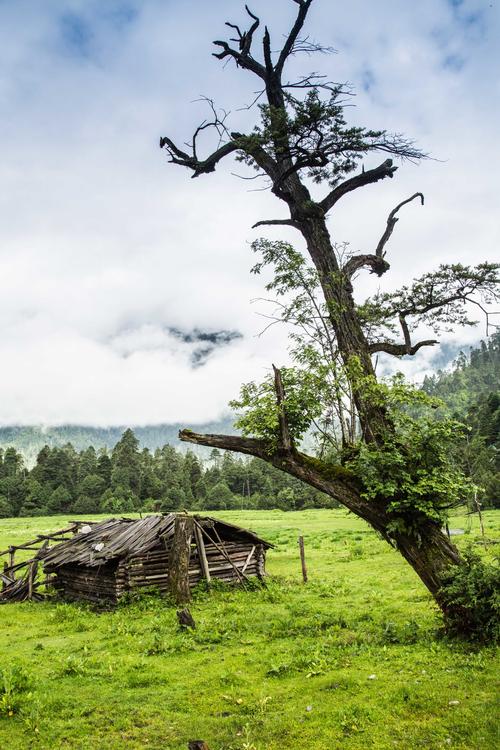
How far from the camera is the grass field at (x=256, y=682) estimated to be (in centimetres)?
780

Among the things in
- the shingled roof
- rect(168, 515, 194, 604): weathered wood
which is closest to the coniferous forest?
Answer: the shingled roof

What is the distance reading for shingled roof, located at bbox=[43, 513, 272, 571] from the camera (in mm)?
22750

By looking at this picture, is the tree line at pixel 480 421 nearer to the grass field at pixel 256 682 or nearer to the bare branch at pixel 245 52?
the grass field at pixel 256 682

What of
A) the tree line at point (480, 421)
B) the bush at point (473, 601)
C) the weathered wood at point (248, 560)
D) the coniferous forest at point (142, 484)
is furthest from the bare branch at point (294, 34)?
the coniferous forest at point (142, 484)

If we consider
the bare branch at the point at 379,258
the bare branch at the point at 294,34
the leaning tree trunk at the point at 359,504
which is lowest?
the leaning tree trunk at the point at 359,504

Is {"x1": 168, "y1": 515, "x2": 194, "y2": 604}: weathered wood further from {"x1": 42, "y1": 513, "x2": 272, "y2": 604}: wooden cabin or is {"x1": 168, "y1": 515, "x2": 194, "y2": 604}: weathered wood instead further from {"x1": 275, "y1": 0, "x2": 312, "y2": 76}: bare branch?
{"x1": 275, "y1": 0, "x2": 312, "y2": 76}: bare branch

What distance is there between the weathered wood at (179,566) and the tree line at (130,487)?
66.4 m

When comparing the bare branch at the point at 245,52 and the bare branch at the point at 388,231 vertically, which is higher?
the bare branch at the point at 245,52

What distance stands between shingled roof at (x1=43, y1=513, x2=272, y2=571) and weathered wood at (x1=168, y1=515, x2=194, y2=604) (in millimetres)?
1996

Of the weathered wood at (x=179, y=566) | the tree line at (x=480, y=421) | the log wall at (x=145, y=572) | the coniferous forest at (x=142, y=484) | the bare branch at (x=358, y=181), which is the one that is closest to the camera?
the bare branch at (x=358, y=181)

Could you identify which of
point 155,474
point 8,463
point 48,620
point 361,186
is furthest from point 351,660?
point 8,463

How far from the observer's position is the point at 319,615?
16.6 m

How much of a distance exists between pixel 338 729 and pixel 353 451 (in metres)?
5.74

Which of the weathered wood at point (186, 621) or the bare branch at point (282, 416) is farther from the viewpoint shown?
the weathered wood at point (186, 621)
